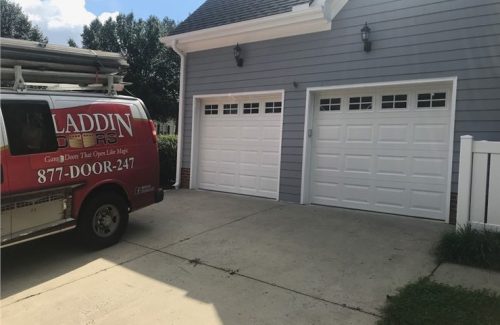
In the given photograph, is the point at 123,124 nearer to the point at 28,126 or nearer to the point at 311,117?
the point at 28,126

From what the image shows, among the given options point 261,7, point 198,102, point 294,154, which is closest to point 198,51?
point 198,102

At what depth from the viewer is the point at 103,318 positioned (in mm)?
3730

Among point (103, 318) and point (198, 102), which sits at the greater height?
point (198, 102)

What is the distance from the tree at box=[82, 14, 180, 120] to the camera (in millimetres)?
26516

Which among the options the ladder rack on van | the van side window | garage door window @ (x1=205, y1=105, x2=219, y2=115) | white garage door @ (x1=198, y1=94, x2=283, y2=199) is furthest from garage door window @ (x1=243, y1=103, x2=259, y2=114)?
the van side window

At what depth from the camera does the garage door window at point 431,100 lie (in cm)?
699

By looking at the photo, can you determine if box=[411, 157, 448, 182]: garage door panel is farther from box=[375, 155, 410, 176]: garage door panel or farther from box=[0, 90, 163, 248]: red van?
box=[0, 90, 163, 248]: red van

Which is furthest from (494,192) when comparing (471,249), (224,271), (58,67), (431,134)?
(58,67)

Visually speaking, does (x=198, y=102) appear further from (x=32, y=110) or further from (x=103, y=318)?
(x=103, y=318)

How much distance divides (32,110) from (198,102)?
5.60 meters

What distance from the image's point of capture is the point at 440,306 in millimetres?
3602

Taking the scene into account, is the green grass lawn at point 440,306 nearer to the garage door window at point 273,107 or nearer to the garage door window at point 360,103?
the garage door window at point 360,103

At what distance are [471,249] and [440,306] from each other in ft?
4.75

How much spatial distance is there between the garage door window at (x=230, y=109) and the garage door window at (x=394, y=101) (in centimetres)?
348
